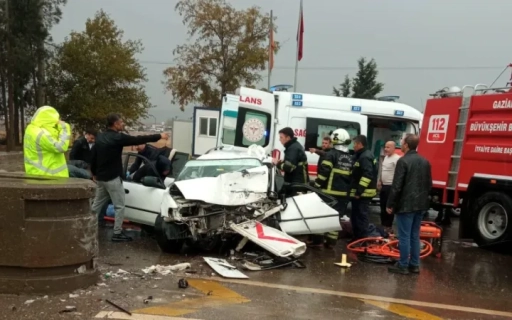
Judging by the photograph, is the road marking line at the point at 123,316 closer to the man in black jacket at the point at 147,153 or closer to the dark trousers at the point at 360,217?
the dark trousers at the point at 360,217

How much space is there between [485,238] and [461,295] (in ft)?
10.1

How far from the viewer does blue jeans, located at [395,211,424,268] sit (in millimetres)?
6402

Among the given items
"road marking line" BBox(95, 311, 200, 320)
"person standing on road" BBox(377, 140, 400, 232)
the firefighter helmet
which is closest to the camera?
"road marking line" BBox(95, 311, 200, 320)

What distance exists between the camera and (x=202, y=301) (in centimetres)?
482

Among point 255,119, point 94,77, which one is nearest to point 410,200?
point 255,119

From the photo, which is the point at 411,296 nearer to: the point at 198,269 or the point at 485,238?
the point at 198,269

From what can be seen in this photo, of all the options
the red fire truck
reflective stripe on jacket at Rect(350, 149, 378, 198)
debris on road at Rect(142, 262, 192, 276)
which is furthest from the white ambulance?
debris on road at Rect(142, 262, 192, 276)

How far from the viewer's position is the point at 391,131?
13289 millimetres

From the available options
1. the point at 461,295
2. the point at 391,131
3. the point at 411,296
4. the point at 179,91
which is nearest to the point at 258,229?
the point at 411,296

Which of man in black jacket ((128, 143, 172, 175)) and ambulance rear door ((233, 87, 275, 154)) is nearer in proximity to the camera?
man in black jacket ((128, 143, 172, 175))

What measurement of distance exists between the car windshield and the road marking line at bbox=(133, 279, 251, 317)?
208 cm

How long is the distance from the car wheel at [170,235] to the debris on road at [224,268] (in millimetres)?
465

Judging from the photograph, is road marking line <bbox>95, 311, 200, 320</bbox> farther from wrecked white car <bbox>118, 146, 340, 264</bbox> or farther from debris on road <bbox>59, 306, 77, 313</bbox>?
wrecked white car <bbox>118, 146, 340, 264</bbox>

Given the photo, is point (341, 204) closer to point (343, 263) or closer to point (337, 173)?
point (337, 173)
